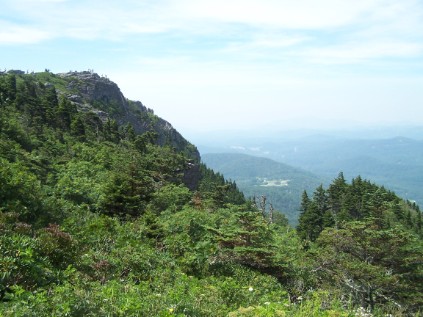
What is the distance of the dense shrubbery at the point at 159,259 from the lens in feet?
21.7

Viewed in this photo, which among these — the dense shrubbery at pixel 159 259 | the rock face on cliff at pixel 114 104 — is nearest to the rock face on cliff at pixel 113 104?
the rock face on cliff at pixel 114 104

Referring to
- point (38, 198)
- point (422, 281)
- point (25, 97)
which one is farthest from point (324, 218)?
point (38, 198)

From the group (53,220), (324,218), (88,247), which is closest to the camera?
(88,247)

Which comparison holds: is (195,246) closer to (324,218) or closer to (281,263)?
(281,263)

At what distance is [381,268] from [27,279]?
15.3 meters

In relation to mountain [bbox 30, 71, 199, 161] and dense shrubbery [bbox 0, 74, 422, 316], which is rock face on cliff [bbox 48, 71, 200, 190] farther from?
dense shrubbery [bbox 0, 74, 422, 316]

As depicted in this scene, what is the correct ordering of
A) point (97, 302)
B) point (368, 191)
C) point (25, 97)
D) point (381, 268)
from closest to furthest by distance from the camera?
point (97, 302) → point (381, 268) → point (25, 97) → point (368, 191)

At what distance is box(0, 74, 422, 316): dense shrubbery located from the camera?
6.60 m

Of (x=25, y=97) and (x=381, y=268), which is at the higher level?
(x=25, y=97)

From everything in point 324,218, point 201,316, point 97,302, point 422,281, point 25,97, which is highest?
point 25,97

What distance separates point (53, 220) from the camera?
12133 millimetres

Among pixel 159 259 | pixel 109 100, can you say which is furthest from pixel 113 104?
pixel 159 259

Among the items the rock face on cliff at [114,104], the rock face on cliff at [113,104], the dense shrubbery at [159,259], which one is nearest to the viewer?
the dense shrubbery at [159,259]

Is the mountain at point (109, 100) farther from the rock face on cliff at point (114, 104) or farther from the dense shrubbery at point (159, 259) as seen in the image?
the dense shrubbery at point (159, 259)
